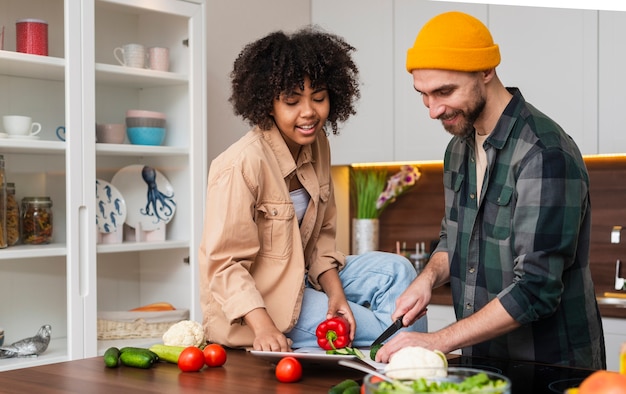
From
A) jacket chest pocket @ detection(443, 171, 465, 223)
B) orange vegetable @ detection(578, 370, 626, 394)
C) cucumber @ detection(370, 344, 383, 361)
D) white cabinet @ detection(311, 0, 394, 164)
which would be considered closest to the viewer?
orange vegetable @ detection(578, 370, 626, 394)

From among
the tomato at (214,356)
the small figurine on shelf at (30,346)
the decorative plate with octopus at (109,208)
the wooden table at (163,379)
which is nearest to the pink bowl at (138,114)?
the decorative plate with octopus at (109,208)

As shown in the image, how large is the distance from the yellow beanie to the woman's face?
16.6 inches

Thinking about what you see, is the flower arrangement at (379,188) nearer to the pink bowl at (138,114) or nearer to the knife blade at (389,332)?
the pink bowl at (138,114)

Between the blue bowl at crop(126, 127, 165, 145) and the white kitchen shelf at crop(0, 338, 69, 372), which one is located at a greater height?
the blue bowl at crop(126, 127, 165, 145)

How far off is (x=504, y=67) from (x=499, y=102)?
1.92m

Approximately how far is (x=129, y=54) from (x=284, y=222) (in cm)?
146

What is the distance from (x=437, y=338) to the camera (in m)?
1.75

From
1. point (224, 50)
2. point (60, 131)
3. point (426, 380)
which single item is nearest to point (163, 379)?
point (426, 380)

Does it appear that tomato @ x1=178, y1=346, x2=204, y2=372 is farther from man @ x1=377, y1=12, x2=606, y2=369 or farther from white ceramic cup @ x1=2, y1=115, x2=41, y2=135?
white ceramic cup @ x1=2, y1=115, x2=41, y2=135

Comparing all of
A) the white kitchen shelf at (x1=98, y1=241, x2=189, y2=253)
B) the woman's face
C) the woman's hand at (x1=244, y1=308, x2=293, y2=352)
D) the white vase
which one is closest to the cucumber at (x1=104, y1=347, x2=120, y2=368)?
the woman's hand at (x1=244, y1=308, x2=293, y2=352)

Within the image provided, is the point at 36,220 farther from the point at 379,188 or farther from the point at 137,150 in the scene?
the point at 379,188

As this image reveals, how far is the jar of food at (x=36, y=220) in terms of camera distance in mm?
3094

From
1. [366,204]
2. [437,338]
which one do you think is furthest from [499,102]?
[366,204]

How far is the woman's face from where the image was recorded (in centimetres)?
234
